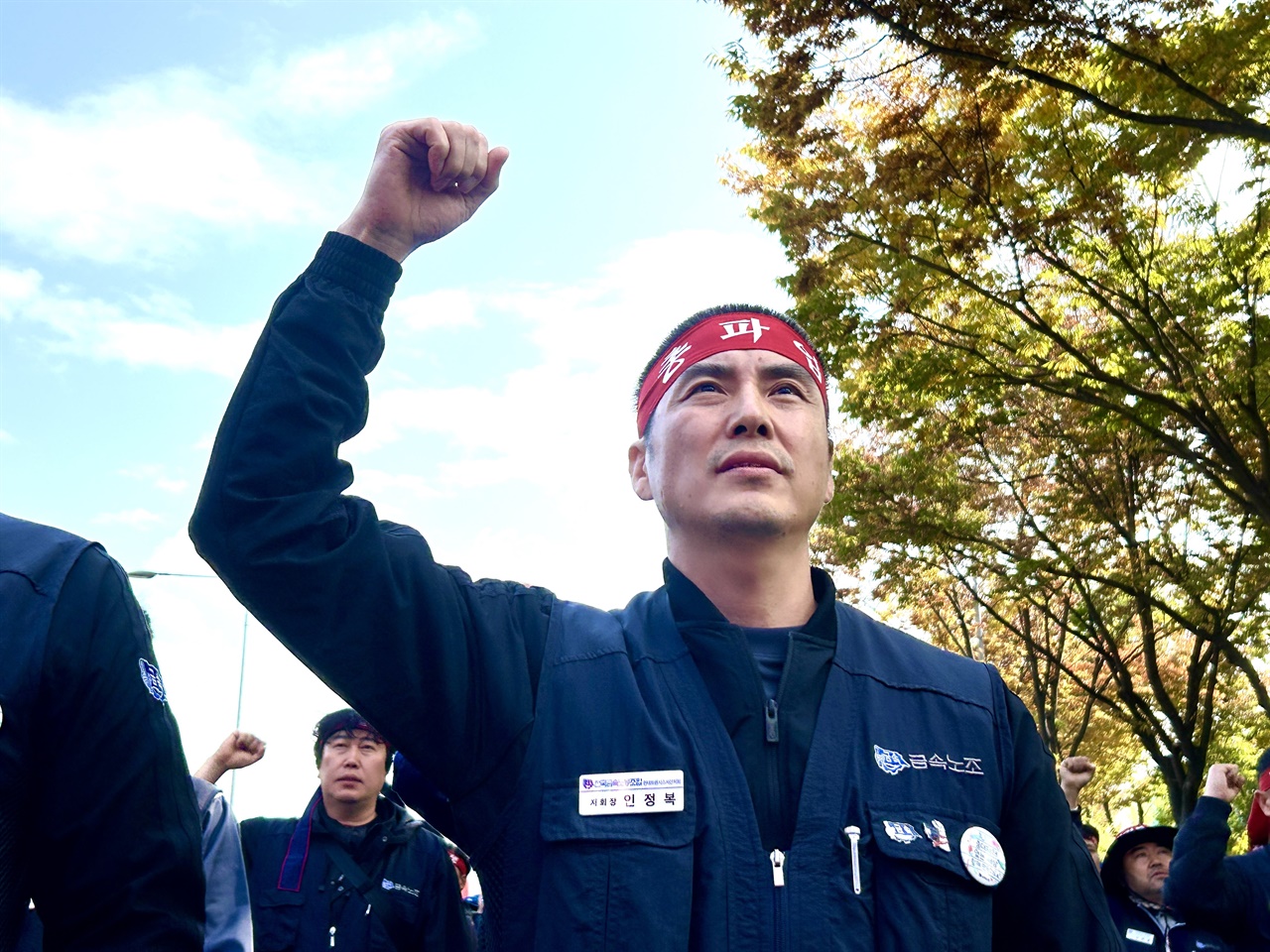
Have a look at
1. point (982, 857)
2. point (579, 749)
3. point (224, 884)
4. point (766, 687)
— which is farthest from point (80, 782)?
point (224, 884)

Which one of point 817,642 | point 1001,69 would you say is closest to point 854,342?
point 1001,69

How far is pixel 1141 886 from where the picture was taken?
7332 millimetres

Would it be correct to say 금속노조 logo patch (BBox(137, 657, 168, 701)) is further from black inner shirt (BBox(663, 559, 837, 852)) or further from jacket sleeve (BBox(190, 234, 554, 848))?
black inner shirt (BBox(663, 559, 837, 852))

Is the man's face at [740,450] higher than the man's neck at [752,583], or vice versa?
the man's face at [740,450]

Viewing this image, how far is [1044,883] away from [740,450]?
1031 mm

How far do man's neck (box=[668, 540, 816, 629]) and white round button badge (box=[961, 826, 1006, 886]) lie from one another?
21.8 inches

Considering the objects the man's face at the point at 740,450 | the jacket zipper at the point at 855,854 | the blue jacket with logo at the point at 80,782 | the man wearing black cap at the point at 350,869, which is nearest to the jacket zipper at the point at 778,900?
the jacket zipper at the point at 855,854

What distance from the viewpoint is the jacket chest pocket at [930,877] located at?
2.08m

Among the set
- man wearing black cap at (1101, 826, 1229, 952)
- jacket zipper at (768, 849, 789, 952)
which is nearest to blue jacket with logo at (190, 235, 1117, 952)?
jacket zipper at (768, 849, 789, 952)

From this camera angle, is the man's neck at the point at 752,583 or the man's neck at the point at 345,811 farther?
the man's neck at the point at 345,811

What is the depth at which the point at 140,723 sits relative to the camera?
1966 millimetres

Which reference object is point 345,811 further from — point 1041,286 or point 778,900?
point 1041,286

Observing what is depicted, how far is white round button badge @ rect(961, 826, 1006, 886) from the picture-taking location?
218 centimetres

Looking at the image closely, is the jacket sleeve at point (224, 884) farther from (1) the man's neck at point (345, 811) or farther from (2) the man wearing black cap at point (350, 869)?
(1) the man's neck at point (345, 811)
